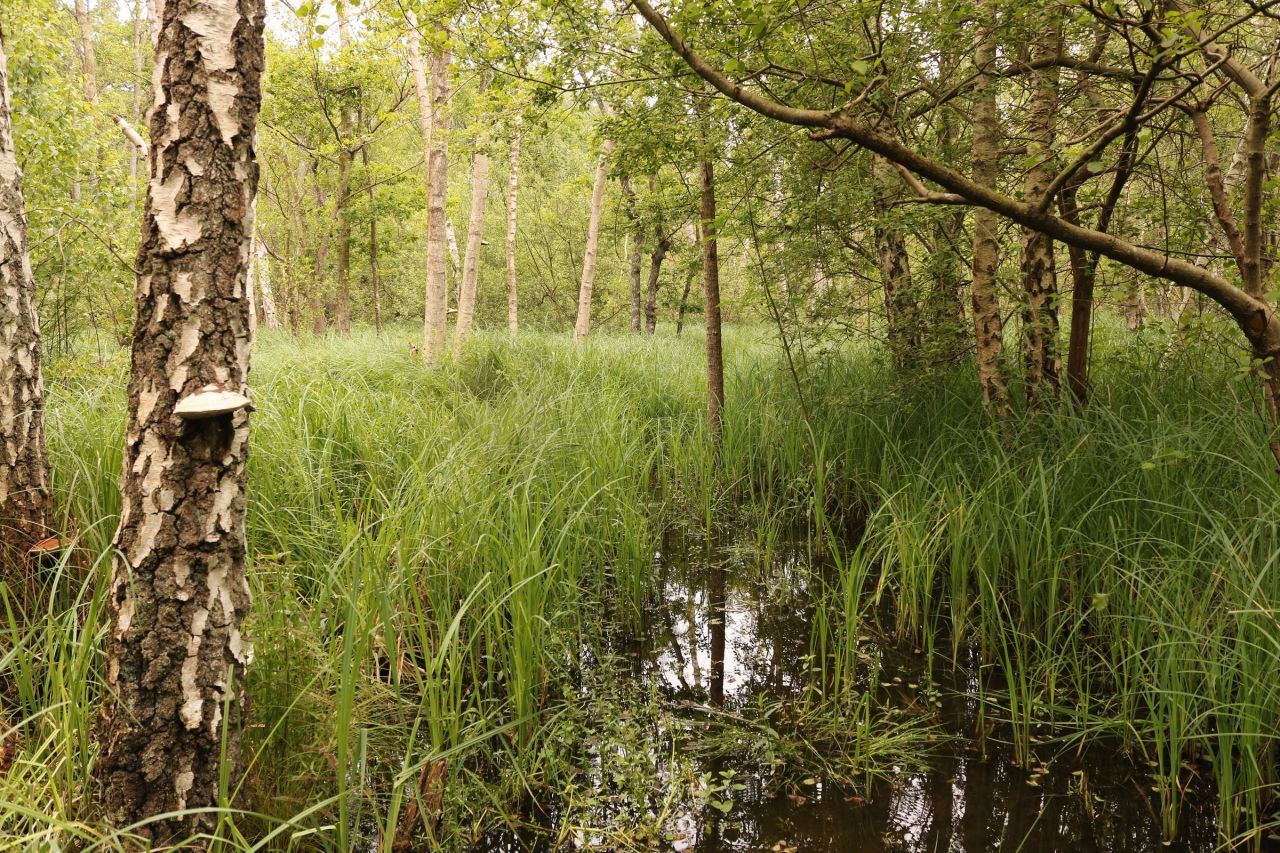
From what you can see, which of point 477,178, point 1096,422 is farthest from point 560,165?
point 1096,422

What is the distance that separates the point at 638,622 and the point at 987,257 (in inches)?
122

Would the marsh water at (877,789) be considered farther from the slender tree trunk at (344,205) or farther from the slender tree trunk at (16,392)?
the slender tree trunk at (344,205)

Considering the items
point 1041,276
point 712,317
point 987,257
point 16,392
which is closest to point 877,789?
point 987,257

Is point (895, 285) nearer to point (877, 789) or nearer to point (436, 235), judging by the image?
point (877, 789)

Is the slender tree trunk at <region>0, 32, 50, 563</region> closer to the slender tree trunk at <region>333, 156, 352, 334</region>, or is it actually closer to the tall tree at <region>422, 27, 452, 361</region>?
the tall tree at <region>422, 27, 452, 361</region>

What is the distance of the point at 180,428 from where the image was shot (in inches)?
58.8

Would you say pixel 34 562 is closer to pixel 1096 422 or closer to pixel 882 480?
pixel 882 480

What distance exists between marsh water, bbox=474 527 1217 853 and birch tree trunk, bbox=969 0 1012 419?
184 cm

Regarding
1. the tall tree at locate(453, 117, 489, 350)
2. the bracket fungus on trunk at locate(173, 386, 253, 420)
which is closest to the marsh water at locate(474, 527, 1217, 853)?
the bracket fungus on trunk at locate(173, 386, 253, 420)

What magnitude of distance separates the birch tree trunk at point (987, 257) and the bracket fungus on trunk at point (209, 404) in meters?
3.98

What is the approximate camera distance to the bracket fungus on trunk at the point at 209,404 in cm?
141

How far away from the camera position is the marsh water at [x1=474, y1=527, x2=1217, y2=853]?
214 cm

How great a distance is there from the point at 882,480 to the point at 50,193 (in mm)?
8373

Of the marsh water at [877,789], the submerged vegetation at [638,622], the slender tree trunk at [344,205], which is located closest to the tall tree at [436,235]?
the submerged vegetation at [638,622]
